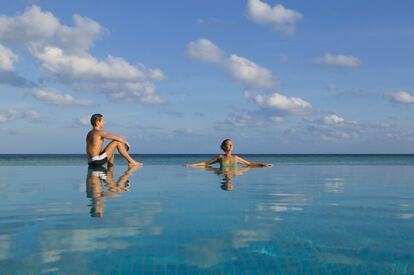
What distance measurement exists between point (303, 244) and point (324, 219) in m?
1.74

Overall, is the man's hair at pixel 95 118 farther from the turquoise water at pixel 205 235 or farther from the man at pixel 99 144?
the turquoise water at pixel 205 235

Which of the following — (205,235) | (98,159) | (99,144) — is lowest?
(205,235)

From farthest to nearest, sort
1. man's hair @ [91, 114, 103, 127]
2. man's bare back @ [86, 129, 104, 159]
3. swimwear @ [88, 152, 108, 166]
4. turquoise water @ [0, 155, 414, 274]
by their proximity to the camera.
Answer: swimwear @ [88, 152, 108, 166]
man's bare back @ [86, 129, 104, 159]
man's hair @ [91, 114, 103, 127]
turquoise water @ [0, 155, 414, 274]

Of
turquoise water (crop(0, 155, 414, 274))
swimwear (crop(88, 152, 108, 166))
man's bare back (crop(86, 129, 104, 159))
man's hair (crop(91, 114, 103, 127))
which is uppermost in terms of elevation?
man's hair (crop(91, 114, 103, 127))

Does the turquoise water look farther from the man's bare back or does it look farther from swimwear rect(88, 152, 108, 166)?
swimwear rect(88, 152, 108, 166)

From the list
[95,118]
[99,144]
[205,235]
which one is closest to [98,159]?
[99,144]

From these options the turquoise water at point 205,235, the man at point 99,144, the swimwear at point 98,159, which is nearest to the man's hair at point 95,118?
the man at point 99,144

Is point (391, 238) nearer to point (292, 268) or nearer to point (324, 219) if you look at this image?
point (324, 219)

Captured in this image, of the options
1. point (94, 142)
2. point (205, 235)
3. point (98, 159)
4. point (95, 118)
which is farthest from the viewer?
point (98, 159)

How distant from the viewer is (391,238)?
5.13m

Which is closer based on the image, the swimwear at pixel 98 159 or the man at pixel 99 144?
the man at pixel 99 144

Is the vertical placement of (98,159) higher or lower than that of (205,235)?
higher

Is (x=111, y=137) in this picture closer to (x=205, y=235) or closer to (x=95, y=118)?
(x=95, y=118)

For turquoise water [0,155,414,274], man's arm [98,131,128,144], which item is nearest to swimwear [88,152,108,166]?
man's arm [98,131,128,144]
